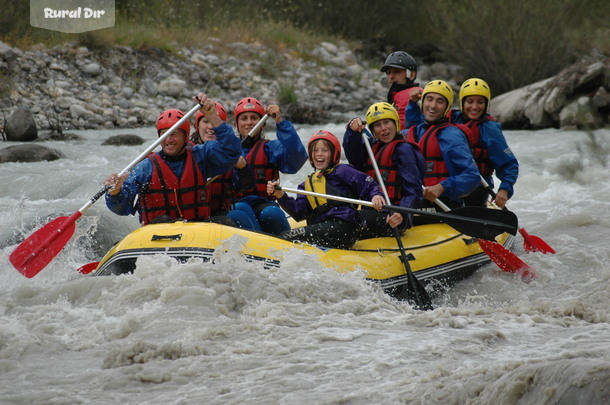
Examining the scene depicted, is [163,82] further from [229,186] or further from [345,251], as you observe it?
[345,251]

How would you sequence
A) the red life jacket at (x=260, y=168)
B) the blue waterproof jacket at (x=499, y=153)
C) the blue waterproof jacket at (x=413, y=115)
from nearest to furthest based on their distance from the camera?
the red life jacket at (x=260, y=168)
the blue waterproof jacket at (x=499, y=153)
the blue waterproof jacket at (x=413, y=115)

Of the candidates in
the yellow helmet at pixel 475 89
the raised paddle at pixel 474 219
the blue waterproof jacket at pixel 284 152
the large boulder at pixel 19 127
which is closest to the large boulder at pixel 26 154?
the large boulder at pixel 19 127

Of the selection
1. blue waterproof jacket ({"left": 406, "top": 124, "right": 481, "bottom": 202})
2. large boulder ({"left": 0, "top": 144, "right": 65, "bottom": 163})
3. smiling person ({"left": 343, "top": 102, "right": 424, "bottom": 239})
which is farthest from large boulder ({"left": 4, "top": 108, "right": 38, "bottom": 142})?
blue waterproof jacket ({"left": 406, "top": 124, "right": 481, "bottom": 202})

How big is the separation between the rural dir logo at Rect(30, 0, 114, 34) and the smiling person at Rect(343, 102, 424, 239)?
33.1 ft

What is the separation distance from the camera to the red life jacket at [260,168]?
6.15 metres

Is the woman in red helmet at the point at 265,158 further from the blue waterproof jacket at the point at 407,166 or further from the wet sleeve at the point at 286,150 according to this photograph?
the blue waterproof jacket at the point at 407,166

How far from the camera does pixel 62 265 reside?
243 inches

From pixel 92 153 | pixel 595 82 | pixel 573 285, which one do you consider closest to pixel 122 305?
pixel 573 285

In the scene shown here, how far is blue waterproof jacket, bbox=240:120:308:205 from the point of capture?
19.8 ft

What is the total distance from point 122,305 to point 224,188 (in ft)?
5.19

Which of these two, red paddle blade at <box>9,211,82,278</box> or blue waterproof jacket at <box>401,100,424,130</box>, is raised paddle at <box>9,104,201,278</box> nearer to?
red paddle blade at <box>9,211,82,278</box>

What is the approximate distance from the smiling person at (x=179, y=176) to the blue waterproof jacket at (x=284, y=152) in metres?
0.57

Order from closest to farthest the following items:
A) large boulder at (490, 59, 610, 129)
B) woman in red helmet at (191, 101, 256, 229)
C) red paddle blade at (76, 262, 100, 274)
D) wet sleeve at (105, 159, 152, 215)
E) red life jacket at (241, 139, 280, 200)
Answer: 1. wet sleeve at (105, 159, 152, 215)
2. woman in red helmet at (191, 101, 256, 229)
3. red paddle blade at (76, 262, 100, 274)
4. red life jacket at (241, 139, 280, 200)
5. large boulder at (490, 59, 610, 129)

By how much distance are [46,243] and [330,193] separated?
1.95 metres
